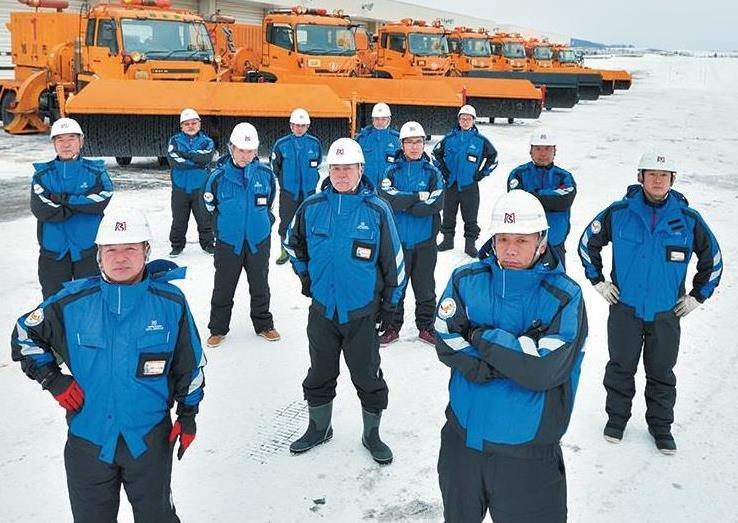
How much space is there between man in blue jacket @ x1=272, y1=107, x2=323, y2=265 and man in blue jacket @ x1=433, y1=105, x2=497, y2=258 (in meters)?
1.49

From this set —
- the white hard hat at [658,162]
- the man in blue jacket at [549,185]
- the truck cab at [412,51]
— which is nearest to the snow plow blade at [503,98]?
the truck cab at [412,51]

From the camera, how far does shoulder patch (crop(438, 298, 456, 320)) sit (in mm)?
2494

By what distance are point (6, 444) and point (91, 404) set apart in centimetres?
180

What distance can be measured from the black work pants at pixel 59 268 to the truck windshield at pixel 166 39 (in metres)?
8.78

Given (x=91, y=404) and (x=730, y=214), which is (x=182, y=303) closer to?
(x=91, y=404)

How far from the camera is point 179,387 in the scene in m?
2.61

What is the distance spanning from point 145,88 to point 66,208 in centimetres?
740

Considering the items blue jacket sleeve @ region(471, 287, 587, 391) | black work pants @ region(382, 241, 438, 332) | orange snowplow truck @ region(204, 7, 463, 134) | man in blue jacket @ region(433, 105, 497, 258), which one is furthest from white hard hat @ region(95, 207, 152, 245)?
orange snowplow truck @ region(204, 7, 463, 134)

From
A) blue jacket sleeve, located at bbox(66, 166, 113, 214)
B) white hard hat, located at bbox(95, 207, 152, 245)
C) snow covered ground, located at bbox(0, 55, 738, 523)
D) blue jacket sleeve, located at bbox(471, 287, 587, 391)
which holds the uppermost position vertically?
white hard hat, located at bbox(95, 207, 152, 245)

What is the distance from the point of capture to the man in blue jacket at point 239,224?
17.0 feet

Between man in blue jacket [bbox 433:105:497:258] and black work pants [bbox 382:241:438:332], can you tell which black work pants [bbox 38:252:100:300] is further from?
man in blue jacket [bbox 433:105:497:258]

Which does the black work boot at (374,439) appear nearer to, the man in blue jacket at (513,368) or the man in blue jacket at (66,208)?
the man in blue jacket at (513,368)

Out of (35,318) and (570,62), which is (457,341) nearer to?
(35,318)

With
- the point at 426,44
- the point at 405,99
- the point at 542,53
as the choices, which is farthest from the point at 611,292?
the point at 542,53
